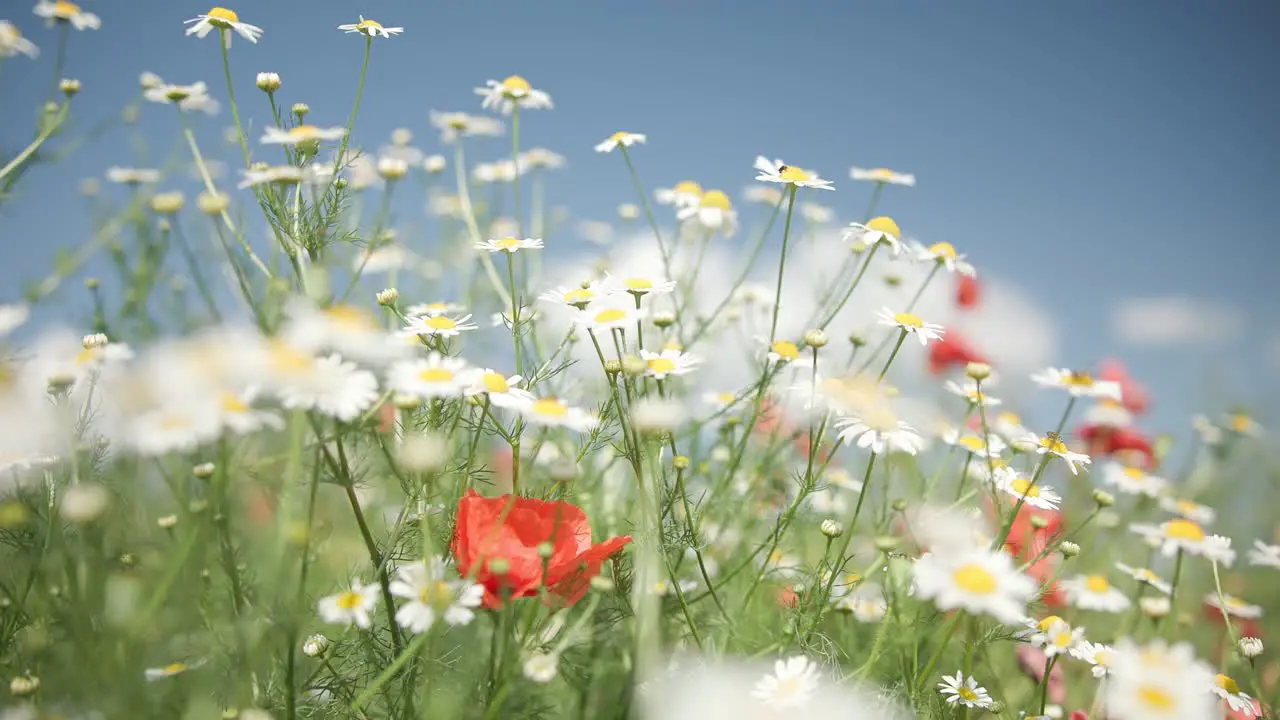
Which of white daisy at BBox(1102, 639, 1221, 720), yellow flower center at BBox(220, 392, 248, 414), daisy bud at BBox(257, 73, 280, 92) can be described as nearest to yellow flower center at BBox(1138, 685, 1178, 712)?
A: white daisy at BBox(1102, 639, 1221, 720)

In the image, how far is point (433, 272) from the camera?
2.15 metres

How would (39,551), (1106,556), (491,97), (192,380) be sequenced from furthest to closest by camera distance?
(1106,556)
(491,97)
(39,551)
(192,380)

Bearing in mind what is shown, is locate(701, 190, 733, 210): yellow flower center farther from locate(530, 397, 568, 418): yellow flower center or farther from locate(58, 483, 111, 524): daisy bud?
locate(58, 483, 111, 524): daisy bud

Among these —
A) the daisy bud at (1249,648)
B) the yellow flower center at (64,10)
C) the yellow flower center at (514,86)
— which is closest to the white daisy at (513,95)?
the yellow flower center at (514,86)

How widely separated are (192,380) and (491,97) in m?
1.04

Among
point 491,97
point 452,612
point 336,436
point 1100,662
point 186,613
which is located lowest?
point 186,613

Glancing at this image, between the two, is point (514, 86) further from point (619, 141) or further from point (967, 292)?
point (967, 292)

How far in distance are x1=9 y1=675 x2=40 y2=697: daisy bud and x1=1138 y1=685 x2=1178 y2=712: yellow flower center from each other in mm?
963

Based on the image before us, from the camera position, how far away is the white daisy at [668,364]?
95 cm

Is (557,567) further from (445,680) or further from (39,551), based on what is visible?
(39,551)

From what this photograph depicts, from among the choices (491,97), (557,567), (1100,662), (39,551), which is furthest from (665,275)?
(39,551)

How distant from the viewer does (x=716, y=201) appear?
1350 mm

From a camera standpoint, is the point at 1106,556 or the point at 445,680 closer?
the point at 445,680

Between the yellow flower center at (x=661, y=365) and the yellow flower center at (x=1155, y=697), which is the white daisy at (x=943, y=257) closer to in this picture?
the yellow flower center at (x=661, y=365)
